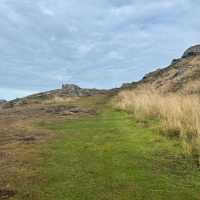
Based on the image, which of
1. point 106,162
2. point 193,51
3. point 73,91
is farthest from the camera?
point 73,91

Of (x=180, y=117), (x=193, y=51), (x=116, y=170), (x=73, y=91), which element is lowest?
(x=116, y=170)

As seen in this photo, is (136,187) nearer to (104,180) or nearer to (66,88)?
(104,180)

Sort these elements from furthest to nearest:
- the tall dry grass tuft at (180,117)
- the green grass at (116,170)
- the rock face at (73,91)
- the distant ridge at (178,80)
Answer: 1. the rock face at (73,91)
2. the distant ridge at (178,80)
3. the tall dry grass tuft at (180,117)
4. the green grass at (116,170)

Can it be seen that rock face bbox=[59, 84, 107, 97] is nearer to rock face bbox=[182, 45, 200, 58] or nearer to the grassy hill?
rock face bbox=[182, 45, 200, 58]

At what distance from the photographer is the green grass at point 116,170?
5.32 m

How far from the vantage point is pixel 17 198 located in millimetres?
5129

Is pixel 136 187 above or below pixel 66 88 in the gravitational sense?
below

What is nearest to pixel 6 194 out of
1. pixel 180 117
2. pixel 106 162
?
pixel 106 162

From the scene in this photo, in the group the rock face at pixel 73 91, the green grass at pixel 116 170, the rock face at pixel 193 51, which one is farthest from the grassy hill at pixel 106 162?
the rock face at pixel 73 91

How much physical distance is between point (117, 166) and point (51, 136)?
14.7ft

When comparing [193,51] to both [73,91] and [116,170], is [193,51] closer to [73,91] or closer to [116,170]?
[73,91]

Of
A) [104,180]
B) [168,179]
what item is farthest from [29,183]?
[168,179]

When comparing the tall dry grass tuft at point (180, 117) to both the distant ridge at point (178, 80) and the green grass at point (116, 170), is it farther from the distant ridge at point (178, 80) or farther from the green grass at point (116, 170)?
the distant ridge at point (178, 80)

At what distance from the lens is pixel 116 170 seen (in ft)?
21.5
